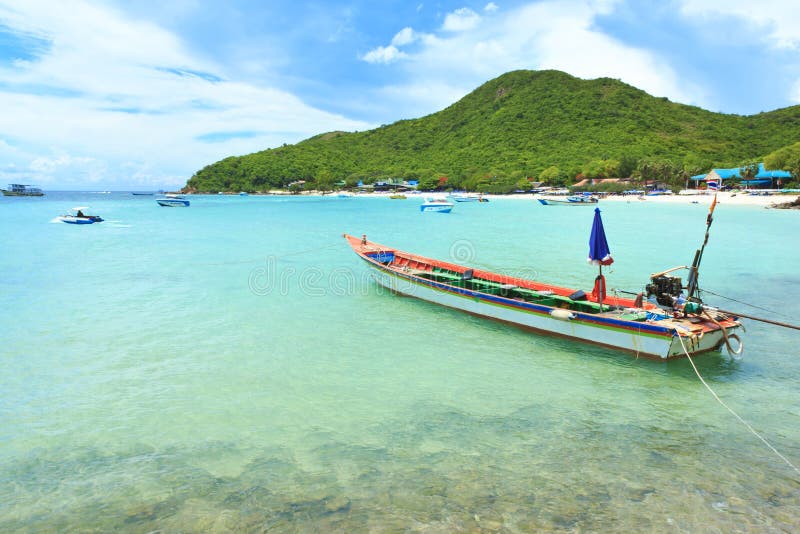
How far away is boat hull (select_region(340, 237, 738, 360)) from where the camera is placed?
9930 millimetres

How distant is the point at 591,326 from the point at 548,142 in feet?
480

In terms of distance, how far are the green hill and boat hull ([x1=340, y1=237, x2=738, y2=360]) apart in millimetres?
98176

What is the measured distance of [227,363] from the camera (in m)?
11.2

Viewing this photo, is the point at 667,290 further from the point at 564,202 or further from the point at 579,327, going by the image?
the point at 564,202

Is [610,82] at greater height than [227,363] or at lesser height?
greater

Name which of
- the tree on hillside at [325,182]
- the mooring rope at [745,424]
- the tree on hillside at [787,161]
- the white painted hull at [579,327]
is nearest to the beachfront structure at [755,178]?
the tree on hillside at [787,161]

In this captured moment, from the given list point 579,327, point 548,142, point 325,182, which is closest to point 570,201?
point 548,142

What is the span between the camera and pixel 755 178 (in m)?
79.1

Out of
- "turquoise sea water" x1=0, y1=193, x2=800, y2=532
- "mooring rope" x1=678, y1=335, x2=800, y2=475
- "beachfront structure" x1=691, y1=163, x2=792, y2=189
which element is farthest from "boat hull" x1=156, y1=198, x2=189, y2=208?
"beachfront structure" x1=691, y1=163, x2=792, y2=189

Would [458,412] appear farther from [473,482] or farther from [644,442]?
[644,442]

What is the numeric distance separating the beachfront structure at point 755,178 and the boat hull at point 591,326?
Result: 3529 inches

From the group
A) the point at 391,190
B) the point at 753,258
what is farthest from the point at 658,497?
the point at 391,190

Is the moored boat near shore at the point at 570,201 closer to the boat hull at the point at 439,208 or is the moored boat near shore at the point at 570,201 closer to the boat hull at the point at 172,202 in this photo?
the boat hull at the point at 439,208

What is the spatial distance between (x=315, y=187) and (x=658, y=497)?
178m
